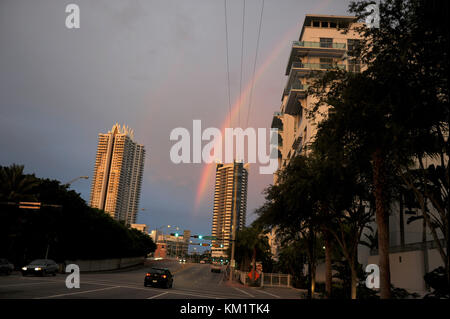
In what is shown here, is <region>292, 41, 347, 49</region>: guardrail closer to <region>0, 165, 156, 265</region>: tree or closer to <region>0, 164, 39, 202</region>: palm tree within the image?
<region>0, 165, 156, 265</region>: tree

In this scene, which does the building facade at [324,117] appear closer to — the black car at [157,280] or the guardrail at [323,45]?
the guardrail at [323,45]

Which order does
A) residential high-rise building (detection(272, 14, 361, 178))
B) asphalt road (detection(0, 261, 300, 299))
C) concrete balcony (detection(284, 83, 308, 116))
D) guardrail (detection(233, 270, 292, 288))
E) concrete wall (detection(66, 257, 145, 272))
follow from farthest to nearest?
residential high-rise building (detection(272, 14, 361, 178)) → concrete balcony (detection(284, 83, 308, 116)) → concrete wall (detection(66, 257, 145, 272)) → guardrail (detection(233, 270, 292, 288)) → asphalt road (detection(0, 261, 300, 299))

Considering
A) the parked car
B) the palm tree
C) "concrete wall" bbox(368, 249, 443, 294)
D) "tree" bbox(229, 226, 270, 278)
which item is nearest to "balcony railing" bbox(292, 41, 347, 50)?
"tree" bbox(229, 226, 270, 278)

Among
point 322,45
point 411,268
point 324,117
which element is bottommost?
point 411,268

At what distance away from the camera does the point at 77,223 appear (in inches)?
2069

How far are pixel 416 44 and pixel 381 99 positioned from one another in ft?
7.00

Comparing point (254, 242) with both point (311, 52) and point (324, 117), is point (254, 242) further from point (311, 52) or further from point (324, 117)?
point (324, 117)

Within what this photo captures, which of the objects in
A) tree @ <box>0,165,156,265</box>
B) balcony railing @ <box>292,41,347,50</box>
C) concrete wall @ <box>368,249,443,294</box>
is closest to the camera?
concrete wall @ <box>368,249,443,294</box>

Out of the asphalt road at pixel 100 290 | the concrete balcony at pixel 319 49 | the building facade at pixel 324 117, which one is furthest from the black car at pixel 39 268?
the concrete balcony at pixel 319 49

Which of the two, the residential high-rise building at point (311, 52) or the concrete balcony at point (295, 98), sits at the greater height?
the residential high-rise building at point (311, 52)

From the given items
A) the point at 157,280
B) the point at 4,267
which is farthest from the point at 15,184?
the point at 157,280
